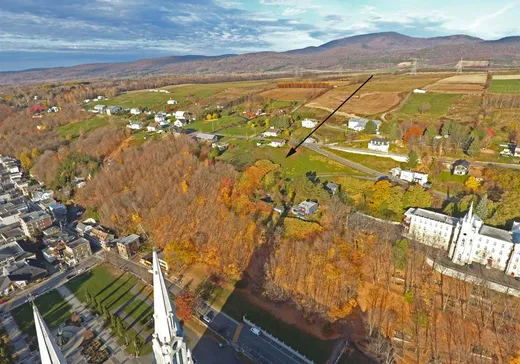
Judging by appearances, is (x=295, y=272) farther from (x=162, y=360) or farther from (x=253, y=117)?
(x=253, y=117)

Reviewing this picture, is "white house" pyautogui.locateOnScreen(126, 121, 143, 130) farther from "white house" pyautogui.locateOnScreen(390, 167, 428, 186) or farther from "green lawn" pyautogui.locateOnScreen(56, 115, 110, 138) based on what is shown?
"white house" pyautogui.locateOnScreen(390, 167, 428, 186)

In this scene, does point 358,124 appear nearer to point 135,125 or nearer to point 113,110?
point 135,125

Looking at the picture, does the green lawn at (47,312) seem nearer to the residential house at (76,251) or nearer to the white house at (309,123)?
the residential house at (76,251)

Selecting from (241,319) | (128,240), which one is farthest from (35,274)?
(241,319)

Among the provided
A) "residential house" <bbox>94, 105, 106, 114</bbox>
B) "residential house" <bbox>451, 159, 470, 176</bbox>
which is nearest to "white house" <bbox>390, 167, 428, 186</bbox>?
"residential house" <bbox>451, 159, 470, 176</bbox>

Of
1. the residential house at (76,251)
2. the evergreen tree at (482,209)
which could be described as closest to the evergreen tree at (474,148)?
the evergreen tree at (482,209)

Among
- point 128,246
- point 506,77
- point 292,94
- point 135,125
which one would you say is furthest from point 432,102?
point 135,125
